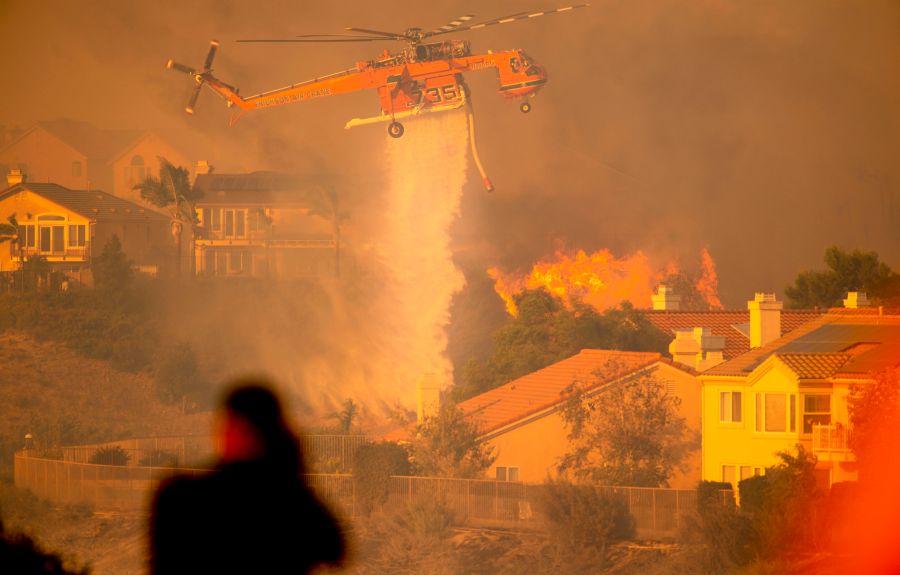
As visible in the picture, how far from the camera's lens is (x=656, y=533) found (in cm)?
4775

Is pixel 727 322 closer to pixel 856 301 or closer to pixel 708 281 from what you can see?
pixel 856 301

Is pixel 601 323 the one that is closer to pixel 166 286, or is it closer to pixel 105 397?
pixel 105 397

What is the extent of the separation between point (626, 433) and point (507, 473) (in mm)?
3961

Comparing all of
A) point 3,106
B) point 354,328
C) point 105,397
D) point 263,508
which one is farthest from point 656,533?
point 3,106

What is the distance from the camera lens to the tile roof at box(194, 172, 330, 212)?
96.9m

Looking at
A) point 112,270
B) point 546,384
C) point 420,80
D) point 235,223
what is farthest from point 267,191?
point 546,384

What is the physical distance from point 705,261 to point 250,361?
2412cm

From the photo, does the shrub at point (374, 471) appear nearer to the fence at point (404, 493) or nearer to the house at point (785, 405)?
the fence at point (404, 493)

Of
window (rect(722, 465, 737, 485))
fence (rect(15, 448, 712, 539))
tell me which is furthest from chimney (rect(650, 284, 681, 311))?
window (rect(722, 465, 737, 485))

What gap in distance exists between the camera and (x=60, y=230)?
9456cm

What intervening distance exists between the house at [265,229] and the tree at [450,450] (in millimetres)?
41115

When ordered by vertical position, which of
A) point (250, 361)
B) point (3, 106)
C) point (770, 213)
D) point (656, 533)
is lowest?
point (656, 533)

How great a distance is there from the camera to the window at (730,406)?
4997 cm

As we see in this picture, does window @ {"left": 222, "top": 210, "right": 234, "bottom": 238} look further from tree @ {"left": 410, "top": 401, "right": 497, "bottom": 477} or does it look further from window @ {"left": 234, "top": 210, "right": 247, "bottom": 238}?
tree @ {"left": 410, "top": 401, "right": 497, "bottom": 477}
